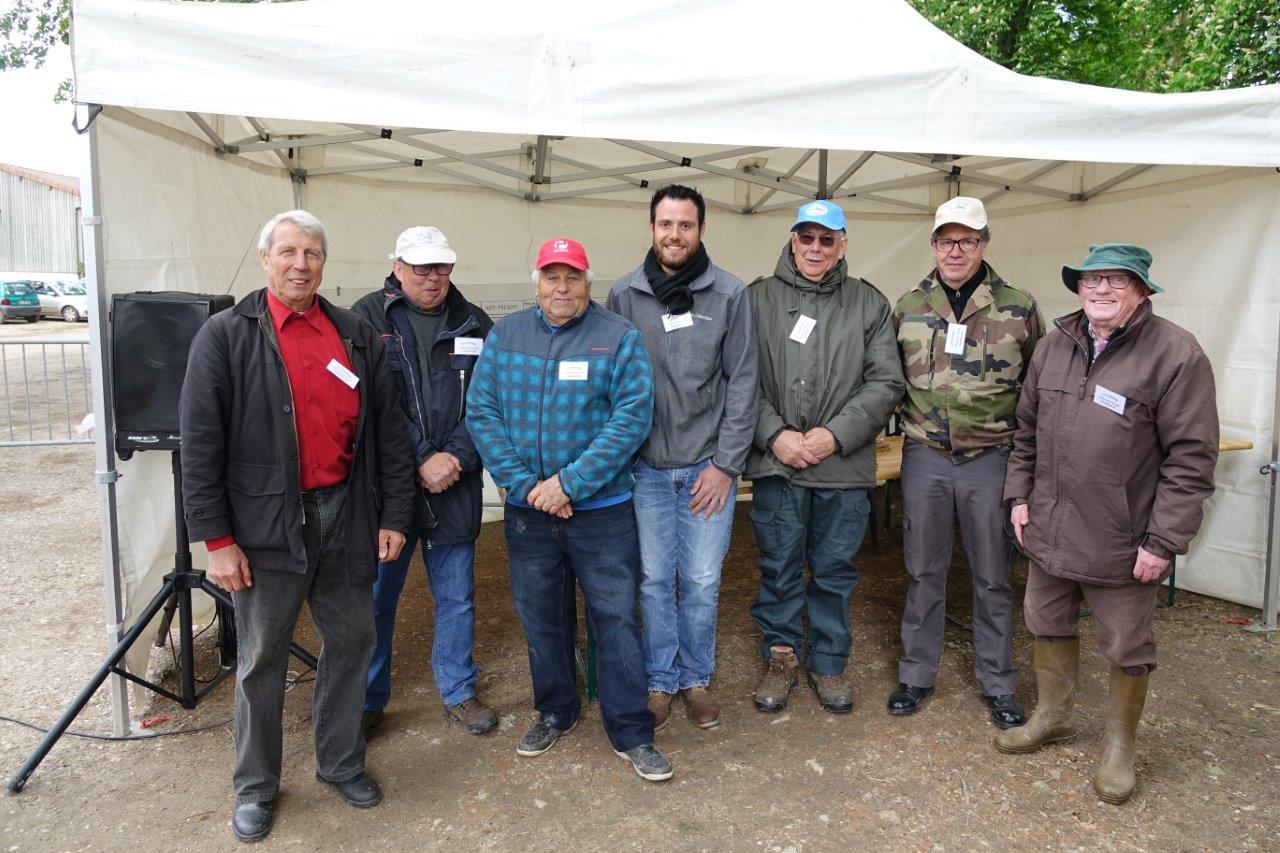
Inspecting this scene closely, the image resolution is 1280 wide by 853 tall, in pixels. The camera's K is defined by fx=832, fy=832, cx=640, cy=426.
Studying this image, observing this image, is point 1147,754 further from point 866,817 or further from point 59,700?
point 59,700

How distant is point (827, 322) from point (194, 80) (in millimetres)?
2242

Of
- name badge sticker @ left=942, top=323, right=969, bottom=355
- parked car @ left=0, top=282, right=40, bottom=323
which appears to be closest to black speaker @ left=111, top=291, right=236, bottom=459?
name badge sticker @ left=942, top=323, right=969, bottom=355

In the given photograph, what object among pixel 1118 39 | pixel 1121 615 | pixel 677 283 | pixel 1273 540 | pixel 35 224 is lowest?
pixel 1273 540

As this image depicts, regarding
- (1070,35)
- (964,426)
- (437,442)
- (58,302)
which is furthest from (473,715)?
(58,302)

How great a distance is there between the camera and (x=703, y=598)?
3.04 m

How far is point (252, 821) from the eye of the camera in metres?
2.48

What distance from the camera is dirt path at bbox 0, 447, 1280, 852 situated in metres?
2.51

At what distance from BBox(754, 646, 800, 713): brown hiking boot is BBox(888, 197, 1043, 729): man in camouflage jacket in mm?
400

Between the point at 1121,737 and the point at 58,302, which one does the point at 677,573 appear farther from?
the point at 58,302

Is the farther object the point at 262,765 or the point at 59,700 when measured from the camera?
the point at 59,700

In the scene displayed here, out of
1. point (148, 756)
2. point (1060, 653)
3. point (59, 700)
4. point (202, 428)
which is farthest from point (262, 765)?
point (1060, 653)

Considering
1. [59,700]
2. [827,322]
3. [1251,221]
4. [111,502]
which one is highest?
[1251,221]

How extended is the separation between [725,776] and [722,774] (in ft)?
0.05

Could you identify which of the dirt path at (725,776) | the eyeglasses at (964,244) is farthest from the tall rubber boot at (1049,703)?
the eyeglasses at (964,244)
